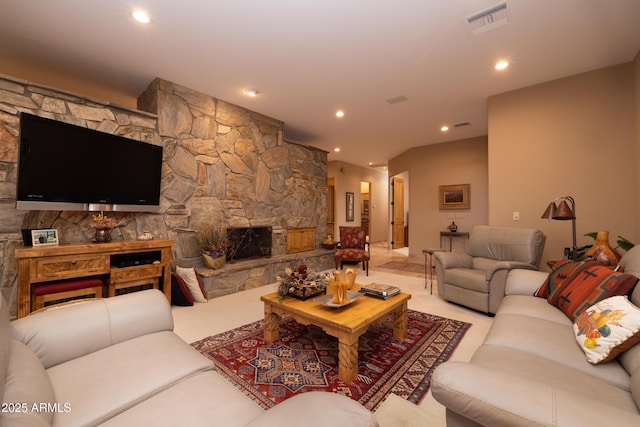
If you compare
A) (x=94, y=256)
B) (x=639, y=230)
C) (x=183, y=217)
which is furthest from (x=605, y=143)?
(x=94, y=256)

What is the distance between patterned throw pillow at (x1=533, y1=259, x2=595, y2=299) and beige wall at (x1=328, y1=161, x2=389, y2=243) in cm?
629

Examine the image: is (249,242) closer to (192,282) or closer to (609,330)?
(192,282)

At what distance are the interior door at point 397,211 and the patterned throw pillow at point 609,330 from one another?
702 cm

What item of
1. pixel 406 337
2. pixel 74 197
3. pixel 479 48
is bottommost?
pixel 406 337

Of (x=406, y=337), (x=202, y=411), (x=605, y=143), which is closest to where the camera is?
(x=202, y=411)

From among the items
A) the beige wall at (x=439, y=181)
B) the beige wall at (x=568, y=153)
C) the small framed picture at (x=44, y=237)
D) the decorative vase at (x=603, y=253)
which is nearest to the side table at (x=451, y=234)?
the beige wall at (x=439, y=181)

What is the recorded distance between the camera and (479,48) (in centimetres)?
284

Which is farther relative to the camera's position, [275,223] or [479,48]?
[275,223]

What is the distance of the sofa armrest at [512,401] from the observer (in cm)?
74

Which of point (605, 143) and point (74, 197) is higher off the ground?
point (605, 143)

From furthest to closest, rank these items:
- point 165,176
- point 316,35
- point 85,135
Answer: point 165,176 → point 85,135 → point 316,35

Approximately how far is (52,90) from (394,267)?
18.7ft

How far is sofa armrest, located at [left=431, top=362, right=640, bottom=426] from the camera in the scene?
29.0 inches

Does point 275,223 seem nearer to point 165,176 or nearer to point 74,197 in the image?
point 165,176
